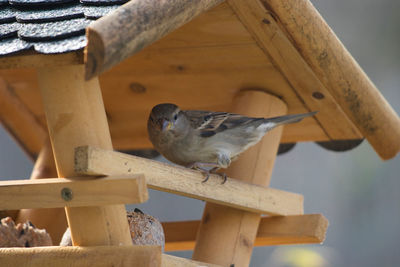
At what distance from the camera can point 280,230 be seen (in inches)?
123

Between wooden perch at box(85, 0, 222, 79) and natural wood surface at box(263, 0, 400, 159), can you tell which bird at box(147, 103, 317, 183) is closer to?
natural wood surface at box(263, 0, 400, 159)

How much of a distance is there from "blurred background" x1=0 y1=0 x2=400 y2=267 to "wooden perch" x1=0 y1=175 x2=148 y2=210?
3.15 m

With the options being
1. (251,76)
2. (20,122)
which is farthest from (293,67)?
(20,122)

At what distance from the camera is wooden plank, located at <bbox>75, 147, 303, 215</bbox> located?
2.08 m

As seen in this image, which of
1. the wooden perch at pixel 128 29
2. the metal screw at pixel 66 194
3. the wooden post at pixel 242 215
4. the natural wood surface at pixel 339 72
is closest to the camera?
the wooden perch at pixel 128 29

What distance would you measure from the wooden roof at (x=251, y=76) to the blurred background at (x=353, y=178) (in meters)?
1.91

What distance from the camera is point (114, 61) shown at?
1780 millimetres

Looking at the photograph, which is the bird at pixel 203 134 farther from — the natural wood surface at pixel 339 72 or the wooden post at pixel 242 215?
the natural wood surface at pixel 339 72

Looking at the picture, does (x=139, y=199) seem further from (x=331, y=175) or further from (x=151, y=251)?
(x=331, y=175)

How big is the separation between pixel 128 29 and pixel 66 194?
0.54m

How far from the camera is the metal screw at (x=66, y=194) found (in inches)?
82.3

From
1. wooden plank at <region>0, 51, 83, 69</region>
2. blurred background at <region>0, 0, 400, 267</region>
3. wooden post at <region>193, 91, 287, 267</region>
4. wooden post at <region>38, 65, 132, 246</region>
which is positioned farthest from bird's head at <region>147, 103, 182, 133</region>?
blurred background at <region>0, 0, 400, 267</region>

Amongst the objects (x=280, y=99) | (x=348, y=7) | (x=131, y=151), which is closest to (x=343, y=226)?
(x=348, y=7)

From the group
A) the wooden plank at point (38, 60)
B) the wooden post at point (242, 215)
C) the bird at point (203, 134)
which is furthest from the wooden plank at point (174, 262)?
the wooden plank at point (38, 60)
